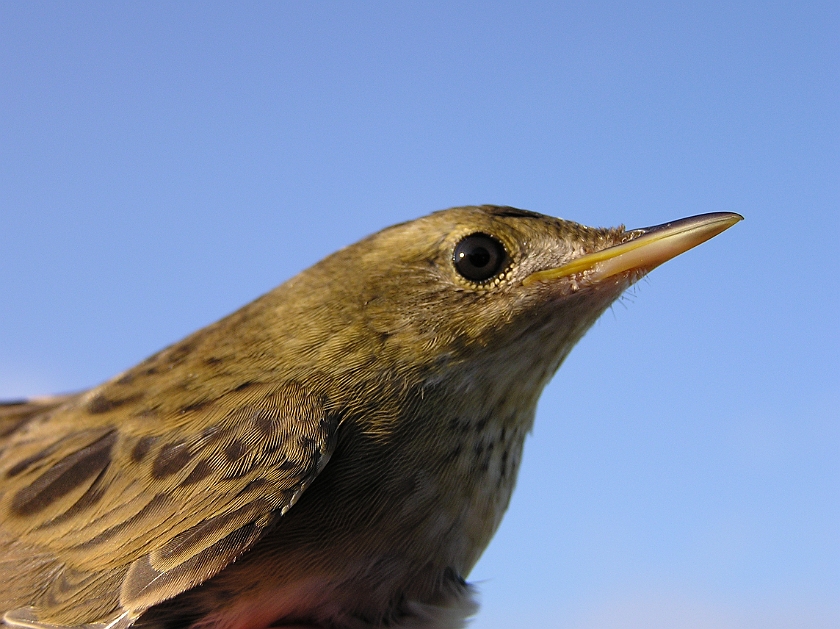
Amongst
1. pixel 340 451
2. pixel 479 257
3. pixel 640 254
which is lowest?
pixel 340 451

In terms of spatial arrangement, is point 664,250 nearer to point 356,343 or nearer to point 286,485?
point 356,343

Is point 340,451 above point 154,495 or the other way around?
above

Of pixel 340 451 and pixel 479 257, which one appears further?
pixel 479 257

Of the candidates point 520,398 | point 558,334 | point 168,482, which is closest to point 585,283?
point 558,334

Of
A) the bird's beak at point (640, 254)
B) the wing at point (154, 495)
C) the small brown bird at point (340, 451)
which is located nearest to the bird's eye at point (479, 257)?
the small brown bird at point (340, 451)

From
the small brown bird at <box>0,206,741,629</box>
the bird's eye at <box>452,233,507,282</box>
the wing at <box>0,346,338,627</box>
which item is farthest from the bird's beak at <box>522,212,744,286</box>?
the wing at <box>0,346,338,627</box>

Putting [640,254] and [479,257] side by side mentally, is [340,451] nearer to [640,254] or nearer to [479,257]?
[479,257]

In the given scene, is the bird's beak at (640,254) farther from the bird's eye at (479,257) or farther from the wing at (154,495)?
the wing at (154,495)

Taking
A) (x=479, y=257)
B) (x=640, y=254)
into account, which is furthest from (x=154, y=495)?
(x=640, y=254)
